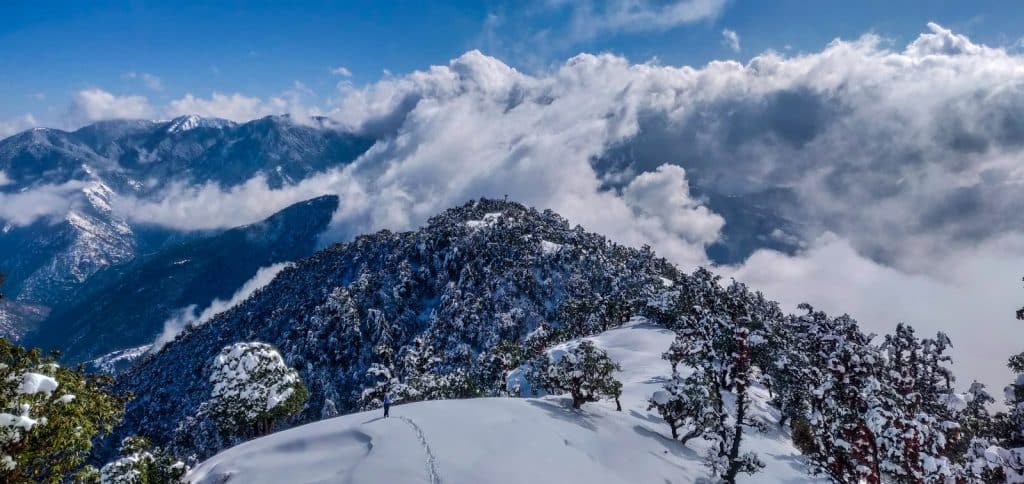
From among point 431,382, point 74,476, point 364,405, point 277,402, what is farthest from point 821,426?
point 364,405

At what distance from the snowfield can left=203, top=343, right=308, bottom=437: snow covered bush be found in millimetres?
13110

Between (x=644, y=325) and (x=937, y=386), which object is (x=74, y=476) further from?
(x=644, y=325)

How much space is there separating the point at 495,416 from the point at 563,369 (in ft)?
32.4

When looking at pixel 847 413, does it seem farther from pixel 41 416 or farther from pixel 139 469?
pixel 139 469

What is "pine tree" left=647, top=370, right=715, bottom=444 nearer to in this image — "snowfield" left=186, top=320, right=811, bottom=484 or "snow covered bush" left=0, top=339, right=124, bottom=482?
"snowfield" left=186, top=320, right=811, bottom=484

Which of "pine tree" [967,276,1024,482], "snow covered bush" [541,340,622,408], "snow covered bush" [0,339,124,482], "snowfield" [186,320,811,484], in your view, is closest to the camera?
"snow covered bush" [0,339,124,482]

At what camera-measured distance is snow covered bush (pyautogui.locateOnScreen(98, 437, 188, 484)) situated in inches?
1463

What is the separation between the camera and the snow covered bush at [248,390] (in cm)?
5659

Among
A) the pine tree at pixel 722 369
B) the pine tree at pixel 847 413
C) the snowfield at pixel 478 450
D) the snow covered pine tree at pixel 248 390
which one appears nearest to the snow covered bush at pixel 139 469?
the snowfield at pixel 478 450

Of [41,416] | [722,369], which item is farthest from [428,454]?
[722,369]

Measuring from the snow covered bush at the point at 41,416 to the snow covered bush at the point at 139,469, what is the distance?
18.4 m

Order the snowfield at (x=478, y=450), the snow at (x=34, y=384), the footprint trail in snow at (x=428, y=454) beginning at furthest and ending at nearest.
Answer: the snowfield at (x=478, y=450)
the footprint trail in snow at (x=428, y=454)
the snow at (x=34, y=384)

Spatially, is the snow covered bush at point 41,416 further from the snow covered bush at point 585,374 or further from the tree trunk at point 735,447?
the tree trunk at point 735,447

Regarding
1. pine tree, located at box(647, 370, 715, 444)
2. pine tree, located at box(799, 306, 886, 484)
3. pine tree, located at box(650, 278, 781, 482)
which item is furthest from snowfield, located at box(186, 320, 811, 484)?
pine tree, located at box(799, 306, 886, 484)
